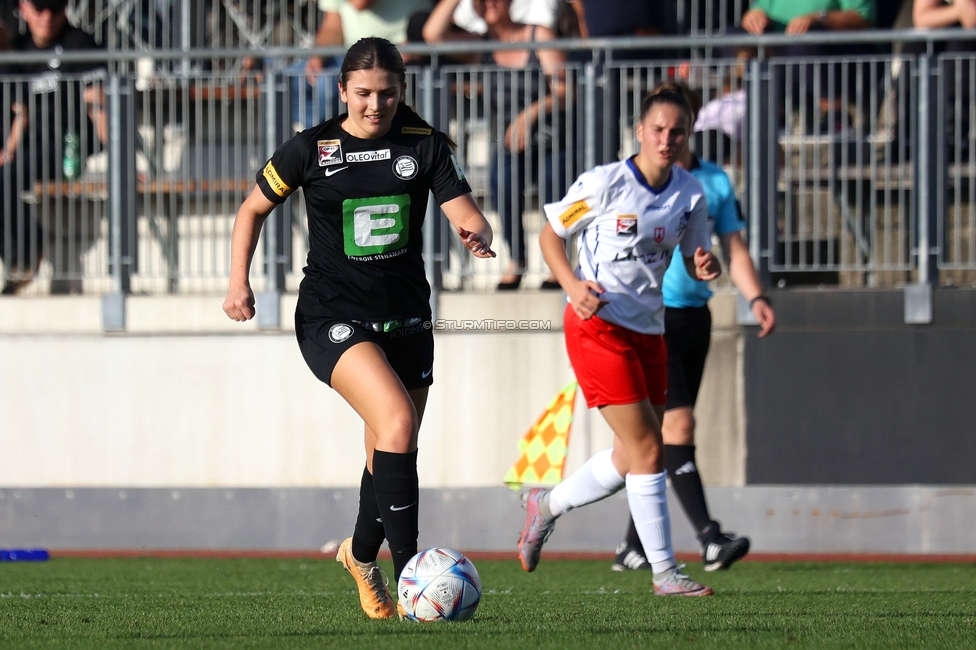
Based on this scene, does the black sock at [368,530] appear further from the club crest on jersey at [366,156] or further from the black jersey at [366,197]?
the club crest on jersey at [366,156]

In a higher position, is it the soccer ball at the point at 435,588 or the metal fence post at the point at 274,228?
the metal fence post at the point at 274,228

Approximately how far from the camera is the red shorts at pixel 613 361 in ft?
20.2

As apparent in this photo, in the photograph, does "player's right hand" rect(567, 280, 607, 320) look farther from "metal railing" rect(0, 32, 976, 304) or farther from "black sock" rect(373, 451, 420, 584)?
"metal railing" rect(0, 32, 976, 304)

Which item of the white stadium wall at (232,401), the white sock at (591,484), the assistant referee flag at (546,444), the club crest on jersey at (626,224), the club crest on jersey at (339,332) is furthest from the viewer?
the white stadium wall at (232,401)

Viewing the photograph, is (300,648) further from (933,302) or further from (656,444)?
(933,302)

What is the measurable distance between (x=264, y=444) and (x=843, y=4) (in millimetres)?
5408

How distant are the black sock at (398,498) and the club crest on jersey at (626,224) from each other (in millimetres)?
1729

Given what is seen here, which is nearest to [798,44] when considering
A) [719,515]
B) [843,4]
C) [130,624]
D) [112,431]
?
[843,4]

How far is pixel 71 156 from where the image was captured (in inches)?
413

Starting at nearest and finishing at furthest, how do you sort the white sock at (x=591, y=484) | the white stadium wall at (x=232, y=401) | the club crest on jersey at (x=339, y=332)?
the club crest on jersey at (x=339, y=332) < the white sock at (x=591, y=484) < the white stadium wall at (x=232, y=401)

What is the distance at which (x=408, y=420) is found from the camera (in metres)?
5.01

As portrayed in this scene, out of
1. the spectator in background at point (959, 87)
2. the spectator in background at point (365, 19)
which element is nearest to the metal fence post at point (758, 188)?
the spectator in background at point (959, 87)

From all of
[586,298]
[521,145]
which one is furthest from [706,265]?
[521,145]

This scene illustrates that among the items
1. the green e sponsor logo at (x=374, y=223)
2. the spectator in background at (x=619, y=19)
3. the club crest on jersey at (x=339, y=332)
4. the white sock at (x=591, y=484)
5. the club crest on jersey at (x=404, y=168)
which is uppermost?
the spectator in background at (x=619, y=19)
